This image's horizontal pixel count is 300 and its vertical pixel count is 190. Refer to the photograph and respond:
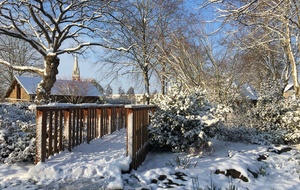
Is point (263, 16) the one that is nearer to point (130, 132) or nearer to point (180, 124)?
point (180, 124)

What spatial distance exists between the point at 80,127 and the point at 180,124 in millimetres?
A: 2275

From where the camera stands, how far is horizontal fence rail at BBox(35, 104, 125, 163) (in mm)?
4293

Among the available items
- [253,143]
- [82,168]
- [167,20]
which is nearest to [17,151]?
[82,168]

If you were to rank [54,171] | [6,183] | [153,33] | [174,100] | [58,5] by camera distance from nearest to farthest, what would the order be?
[6,183] < [54,171] < [174,100] < [58,5] < [153,33]

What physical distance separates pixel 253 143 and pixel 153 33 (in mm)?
9180

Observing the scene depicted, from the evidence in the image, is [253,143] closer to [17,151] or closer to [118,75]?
[17,151]

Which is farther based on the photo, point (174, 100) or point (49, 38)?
point (49, 38)

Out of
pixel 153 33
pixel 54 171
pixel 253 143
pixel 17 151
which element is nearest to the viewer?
pixel 54 171

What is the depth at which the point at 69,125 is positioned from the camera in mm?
5387

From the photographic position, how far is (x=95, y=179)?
12.6ft

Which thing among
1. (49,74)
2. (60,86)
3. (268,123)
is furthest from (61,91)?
(268,123)

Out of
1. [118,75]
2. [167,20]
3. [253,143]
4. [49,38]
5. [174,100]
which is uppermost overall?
[167,20]

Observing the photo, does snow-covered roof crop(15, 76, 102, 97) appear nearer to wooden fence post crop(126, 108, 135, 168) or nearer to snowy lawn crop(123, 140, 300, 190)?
snowy lawn crop(123, 140, 300, 190)

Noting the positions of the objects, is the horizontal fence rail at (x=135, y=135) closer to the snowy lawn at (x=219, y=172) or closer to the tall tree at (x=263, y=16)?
the snowy lawn at (x=219, y=172)
